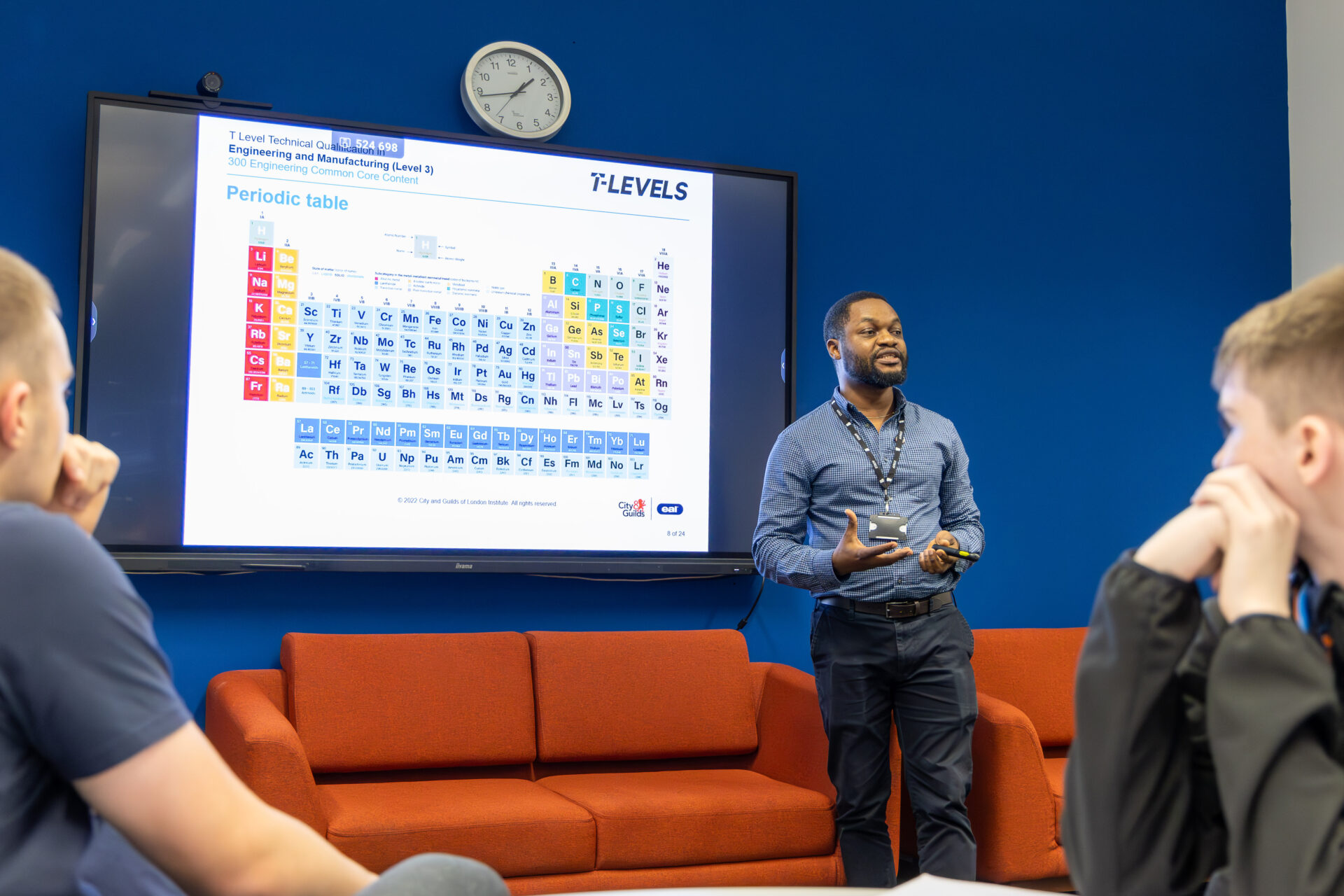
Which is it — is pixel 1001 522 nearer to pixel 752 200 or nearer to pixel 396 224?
pixel 752 200

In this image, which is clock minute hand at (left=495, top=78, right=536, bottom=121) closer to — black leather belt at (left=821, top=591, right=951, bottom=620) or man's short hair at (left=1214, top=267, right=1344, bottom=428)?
black leather belt at (left=821, top=591, right=951, bottom=620)

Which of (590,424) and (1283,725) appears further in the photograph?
(590,424)

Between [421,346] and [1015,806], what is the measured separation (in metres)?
2.32

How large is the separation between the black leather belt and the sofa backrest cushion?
0.83 metres

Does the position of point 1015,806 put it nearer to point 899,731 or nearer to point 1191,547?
point 899,731

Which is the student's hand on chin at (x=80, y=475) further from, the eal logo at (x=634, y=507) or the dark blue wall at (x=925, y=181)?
the eal logo at (x=634, y=507)

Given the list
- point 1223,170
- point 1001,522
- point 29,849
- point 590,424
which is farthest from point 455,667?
point 1223,170

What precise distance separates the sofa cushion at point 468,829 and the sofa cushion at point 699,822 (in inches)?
2.8

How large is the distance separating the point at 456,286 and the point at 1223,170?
3483 millimetres

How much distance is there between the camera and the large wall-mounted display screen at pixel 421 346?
3.29 meters

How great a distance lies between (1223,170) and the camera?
16.0ft

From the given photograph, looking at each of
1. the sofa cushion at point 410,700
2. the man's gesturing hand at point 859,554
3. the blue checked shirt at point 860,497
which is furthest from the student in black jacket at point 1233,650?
the sofa cushion at point 410,700

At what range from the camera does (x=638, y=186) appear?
3.83 meters

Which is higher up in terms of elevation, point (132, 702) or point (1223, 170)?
point (1223, 170)
